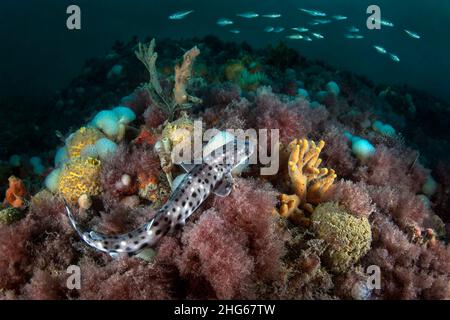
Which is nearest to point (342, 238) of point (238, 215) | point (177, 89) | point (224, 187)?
point (238, 215)

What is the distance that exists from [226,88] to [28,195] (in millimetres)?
4086

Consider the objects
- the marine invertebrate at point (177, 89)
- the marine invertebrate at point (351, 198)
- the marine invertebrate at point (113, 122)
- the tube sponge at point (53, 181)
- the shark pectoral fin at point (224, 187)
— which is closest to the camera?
the shark pectoral fin at point (224, 187)

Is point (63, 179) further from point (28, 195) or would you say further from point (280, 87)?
point (280, 87)

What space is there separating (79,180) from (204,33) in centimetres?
5514

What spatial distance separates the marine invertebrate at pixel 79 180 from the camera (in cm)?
477

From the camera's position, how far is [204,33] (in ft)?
182

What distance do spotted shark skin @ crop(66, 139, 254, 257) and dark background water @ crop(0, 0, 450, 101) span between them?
44.4 meters

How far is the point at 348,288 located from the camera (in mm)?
3650

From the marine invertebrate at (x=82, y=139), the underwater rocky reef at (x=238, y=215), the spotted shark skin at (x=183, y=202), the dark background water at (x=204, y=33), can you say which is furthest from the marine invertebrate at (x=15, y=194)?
the dark background water at (x=204, y=33)

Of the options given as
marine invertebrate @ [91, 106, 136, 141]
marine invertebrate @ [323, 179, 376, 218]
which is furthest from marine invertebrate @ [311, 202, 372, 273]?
marine invertebrate @ [91, 106, 136, 141]

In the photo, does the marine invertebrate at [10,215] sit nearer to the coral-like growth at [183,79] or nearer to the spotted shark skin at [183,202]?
the spotted shark skin at [183,202]

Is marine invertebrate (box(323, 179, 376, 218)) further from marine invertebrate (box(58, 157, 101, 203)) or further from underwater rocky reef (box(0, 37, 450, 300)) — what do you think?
marine invertebrate (box(58, 157, 101, 203))

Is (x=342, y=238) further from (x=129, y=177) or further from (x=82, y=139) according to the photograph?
(x=82, y=139)
